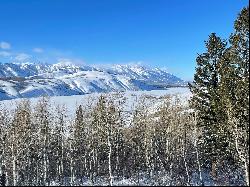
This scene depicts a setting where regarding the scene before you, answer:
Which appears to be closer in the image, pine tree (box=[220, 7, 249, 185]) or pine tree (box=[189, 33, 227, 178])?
pine tree (box=[220, 7, 249, 185])

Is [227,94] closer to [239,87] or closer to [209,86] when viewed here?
[239,87]

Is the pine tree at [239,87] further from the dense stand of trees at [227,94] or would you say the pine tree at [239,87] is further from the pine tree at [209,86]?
the pine tree at [209,86]

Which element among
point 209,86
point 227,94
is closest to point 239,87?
point 227,94

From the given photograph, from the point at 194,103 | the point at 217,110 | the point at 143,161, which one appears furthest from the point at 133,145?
the point at 217,110

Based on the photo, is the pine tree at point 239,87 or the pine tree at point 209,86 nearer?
the pine tree at point 239,87

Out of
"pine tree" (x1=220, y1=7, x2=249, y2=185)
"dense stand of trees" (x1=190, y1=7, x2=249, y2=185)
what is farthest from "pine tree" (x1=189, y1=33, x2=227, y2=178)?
"pine tree" (x1=220, y1=7, x2=249, y2=185)

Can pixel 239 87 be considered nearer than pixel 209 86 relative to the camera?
Yes

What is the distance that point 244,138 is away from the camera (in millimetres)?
41281

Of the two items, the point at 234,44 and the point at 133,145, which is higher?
the point at 234,44

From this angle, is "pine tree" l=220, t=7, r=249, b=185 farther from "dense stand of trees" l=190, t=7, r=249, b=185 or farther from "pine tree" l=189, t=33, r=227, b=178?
"pine tree" l=189, t=33, r=227, b=178

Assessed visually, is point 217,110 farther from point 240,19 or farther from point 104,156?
point 104,156

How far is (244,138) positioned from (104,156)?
56767 millimetres

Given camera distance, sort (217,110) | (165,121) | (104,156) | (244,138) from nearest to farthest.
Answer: (244,138)
(217,110)
(165,121)
(104,156)

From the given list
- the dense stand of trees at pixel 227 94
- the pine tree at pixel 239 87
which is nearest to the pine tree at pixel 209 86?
the dense stand of trees at pixel 227 94
